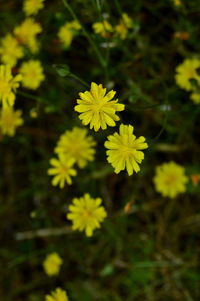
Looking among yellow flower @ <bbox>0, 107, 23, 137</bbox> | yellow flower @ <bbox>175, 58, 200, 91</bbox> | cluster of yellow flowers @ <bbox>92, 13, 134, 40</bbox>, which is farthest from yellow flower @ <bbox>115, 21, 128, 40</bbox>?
yellow flower @ <bbox>0, 107, 23, 137</bbox>

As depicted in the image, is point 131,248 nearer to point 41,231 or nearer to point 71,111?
point 41,231

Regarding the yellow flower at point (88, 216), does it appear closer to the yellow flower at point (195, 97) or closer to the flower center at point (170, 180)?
the flower center at point (170, 180)

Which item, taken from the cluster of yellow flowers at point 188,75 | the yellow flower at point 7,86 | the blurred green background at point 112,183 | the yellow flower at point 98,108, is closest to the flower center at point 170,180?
the blurred green background at point 112,183

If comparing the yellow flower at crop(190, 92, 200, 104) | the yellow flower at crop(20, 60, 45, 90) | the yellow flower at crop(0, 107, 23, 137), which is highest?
the yellow flower at crop(20, 60, 45, 90)

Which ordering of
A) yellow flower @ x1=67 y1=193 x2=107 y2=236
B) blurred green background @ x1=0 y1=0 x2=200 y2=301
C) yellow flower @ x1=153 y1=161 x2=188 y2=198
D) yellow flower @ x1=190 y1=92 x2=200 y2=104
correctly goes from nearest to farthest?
yellow flower @ x1=67 y1=193 x2=107 y2=236 < yellow flower @ x1=190 y1=92 x2=200 y2=104 < yellow flower @ x1=153 y1=161 x2=188 y2=198 < blurred green background @ x1=0 y1=0 x2=200 y2=301

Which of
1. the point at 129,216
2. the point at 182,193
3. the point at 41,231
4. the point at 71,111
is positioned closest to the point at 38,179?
the point at 41,231

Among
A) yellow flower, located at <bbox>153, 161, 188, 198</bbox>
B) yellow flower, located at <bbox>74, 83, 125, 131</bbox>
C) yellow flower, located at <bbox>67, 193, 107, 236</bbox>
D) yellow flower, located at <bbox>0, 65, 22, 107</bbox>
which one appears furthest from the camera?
yellow flower, located at <bbox>153, 161, 188, 198</bbox>

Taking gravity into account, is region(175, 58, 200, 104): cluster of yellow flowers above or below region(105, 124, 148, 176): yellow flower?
above

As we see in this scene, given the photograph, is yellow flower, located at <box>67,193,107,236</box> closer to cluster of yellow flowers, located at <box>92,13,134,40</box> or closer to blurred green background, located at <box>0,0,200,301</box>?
blurred green background, located at <box>0,0,200,301</box>
